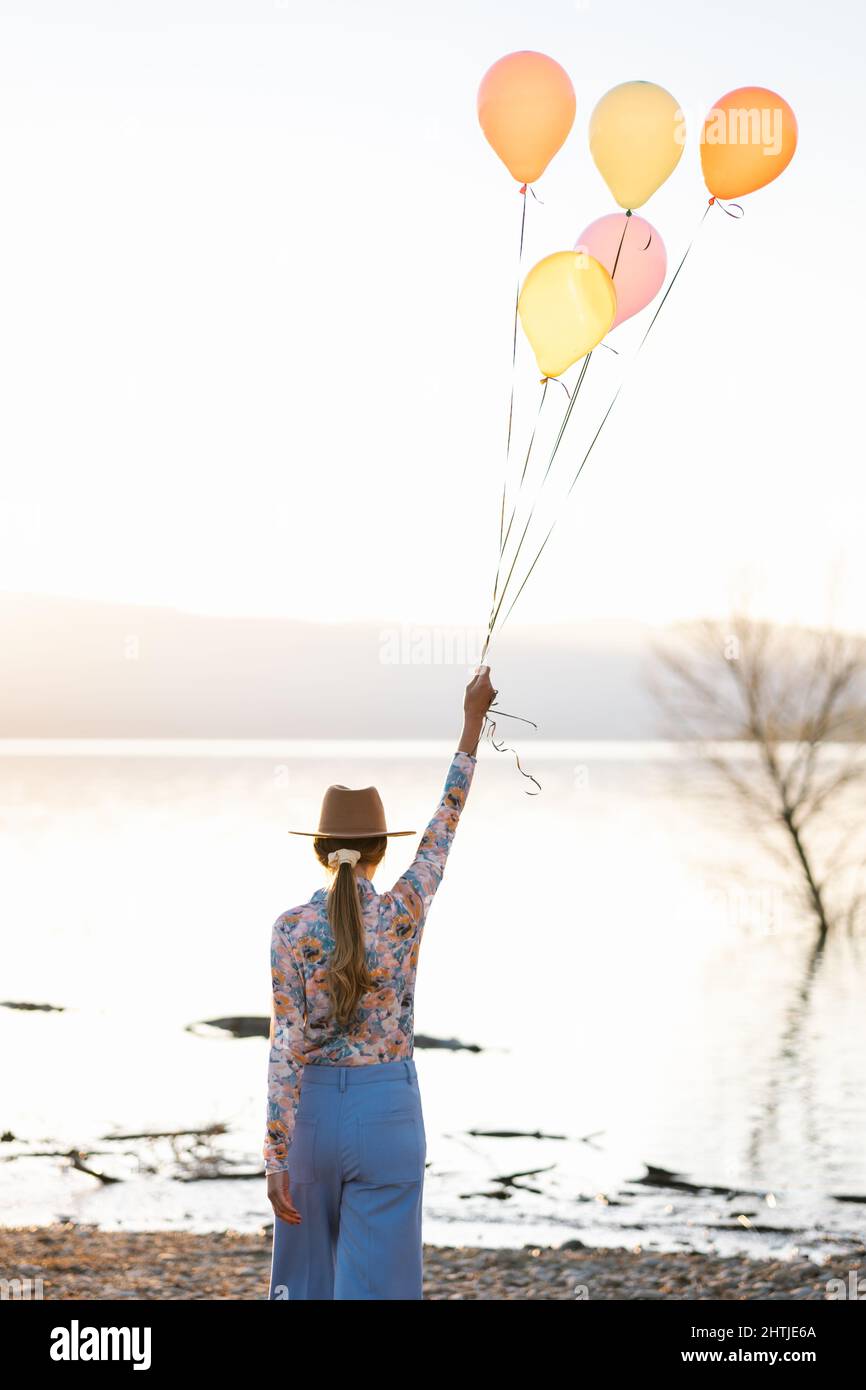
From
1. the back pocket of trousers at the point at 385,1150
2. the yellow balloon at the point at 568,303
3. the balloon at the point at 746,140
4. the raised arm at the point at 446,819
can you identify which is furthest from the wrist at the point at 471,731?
the balloon at the point at 746,140

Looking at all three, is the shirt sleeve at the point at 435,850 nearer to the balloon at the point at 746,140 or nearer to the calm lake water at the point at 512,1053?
the balloon at the point at 746,140

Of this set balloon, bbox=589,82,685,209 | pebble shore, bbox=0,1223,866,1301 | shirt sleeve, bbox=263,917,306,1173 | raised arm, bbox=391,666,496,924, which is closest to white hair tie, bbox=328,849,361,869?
raised arm, bbox=391,666,496,924

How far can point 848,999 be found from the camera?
2397 cm

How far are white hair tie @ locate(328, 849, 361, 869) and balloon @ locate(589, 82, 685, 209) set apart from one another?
3.23 metres

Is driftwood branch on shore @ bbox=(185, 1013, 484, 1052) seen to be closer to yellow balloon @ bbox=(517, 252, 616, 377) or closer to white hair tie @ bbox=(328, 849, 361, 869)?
yellow balloon @ bbox=(517, 252, 616, 377)

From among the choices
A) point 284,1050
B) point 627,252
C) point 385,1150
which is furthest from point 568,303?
point 385,1150

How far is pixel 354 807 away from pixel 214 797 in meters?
97.3

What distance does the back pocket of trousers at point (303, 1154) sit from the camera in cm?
394

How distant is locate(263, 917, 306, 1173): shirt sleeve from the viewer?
12.7 feet

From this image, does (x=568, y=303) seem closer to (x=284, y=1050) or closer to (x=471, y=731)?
(x=471, y=731)

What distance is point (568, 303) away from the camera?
529cm

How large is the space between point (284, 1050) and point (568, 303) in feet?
9.88

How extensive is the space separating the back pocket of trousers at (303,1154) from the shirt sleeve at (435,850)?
0.66 meters

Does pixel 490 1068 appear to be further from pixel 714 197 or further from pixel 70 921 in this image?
pixel 70 921
